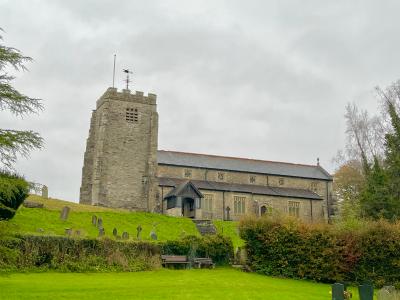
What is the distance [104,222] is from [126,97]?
61.0 ft

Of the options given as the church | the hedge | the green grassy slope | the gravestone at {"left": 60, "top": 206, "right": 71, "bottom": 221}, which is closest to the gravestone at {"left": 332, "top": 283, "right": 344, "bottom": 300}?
the hedge

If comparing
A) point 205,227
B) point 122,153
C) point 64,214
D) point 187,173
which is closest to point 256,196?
point 187,173

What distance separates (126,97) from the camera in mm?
52500

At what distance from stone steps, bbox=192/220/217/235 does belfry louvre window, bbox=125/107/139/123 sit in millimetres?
14648

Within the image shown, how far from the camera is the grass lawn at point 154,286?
17156 mm

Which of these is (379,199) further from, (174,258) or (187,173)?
(187,173)

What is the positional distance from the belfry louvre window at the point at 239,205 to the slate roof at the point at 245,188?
824mm

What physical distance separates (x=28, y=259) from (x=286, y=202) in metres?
35.4

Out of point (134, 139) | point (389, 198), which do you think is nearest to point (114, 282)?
point (389, 198)

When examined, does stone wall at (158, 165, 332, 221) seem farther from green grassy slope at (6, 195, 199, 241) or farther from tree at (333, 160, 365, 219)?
green grassy slope at (6, 195, 199, 241)

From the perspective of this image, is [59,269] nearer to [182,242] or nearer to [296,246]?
[182,242]

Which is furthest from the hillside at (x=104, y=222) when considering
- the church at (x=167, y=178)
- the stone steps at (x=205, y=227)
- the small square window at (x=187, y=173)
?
the small square window at (x=187, y=173)

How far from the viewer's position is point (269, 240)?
94.8ft

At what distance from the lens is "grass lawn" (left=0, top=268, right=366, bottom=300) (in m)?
17.2
